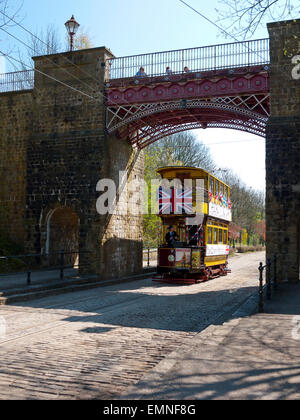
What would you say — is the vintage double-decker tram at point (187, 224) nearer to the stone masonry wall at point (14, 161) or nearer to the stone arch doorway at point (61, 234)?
the stone arch doorway at point (61, 234)

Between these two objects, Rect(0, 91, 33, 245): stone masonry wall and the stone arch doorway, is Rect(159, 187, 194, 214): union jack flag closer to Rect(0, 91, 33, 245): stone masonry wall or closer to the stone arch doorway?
the stone arch doorway

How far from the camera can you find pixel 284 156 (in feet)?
52.5

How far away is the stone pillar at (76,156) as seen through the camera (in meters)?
19.0

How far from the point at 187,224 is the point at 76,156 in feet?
19.0

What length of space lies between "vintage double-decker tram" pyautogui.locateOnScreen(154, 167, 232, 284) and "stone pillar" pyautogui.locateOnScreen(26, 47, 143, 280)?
243cm

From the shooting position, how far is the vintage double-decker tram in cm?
1811

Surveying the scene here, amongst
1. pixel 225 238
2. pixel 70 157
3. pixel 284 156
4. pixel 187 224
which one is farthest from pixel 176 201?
pixel 225 238

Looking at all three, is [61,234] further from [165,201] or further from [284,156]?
[284,156]

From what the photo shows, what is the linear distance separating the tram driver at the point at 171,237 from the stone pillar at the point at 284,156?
169 inches

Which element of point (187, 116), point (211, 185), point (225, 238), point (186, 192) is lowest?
point (225, 238)

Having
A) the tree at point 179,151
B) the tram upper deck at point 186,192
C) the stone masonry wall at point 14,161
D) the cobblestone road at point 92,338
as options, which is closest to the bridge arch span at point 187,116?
the tram upper deck at point 186,192

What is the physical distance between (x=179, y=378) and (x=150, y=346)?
6.94 feet

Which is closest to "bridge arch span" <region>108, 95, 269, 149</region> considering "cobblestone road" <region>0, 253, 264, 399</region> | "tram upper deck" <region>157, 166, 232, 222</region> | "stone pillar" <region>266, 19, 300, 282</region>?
"stone pillar" <region>266, 19, 300, 282</region>
